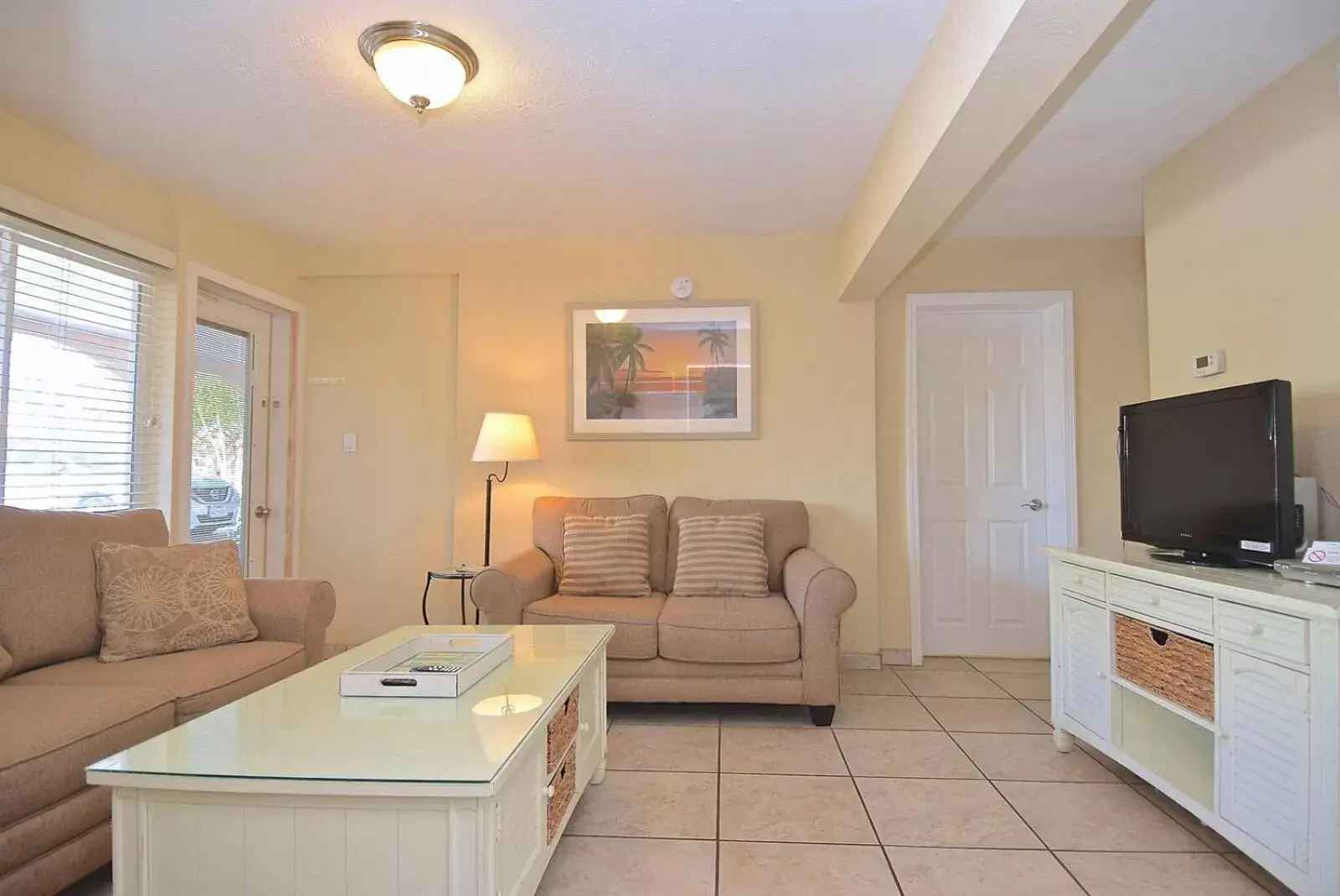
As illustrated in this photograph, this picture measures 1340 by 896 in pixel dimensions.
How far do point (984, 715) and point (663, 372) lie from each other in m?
2.20

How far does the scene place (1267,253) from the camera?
2.33 metres

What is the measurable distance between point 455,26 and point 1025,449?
3.42 m

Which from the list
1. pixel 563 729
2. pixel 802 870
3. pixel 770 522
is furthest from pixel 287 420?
pixel 802 870

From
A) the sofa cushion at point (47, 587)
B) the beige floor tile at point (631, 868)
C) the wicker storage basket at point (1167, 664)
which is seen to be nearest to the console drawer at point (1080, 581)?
the wicker storage basket at point (1167, 664)

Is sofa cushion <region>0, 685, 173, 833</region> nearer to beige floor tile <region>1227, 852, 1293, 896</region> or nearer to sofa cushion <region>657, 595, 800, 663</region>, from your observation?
beige floor tile <region>1227, 852, 1293, 896</region>

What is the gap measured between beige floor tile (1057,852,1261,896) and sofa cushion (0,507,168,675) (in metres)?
2.92

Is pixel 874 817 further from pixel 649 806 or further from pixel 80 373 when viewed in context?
pixel 80 373

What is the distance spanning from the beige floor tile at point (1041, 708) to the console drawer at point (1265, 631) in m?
1.23

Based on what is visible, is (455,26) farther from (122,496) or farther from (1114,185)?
(1114,185)

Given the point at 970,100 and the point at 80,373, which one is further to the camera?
the point at 80,373

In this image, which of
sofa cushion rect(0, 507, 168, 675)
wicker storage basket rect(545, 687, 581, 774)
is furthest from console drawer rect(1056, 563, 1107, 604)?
sofa cushion rect(0, 507, 168, 675)

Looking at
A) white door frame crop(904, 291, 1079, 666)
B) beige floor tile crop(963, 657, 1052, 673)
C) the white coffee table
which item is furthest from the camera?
white door frame crop(904, 291, 1079, 666)

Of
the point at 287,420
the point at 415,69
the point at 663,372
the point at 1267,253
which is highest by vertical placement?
the point at 415,69

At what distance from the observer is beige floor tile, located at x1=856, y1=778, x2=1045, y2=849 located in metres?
1.97
